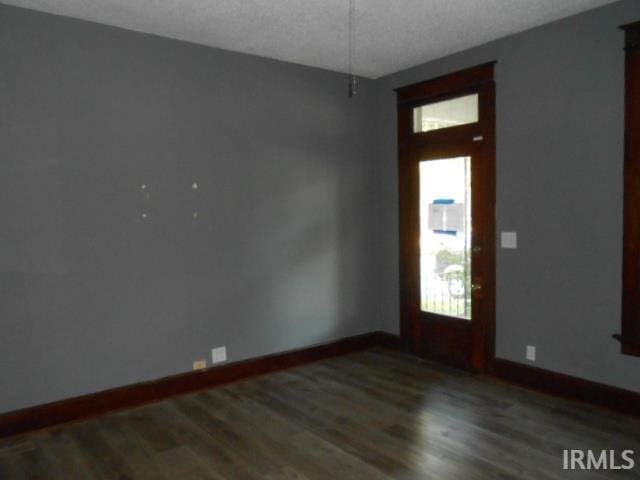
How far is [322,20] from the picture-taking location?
3.43 m

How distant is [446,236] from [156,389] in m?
2.79

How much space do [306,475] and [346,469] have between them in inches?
8.8

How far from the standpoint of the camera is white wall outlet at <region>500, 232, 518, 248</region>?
3883 millimetres

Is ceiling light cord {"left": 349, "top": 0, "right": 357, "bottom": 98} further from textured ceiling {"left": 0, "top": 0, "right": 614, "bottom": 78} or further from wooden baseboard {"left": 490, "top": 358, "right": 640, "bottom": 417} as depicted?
wooden baseboard {"left": 490, "top": 358, "right": 640, "bottom": 417}

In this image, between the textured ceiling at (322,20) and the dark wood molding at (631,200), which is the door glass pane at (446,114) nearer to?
the textured ceiling at (322,20)

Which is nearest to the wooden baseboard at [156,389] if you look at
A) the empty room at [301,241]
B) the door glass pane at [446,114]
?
the empty room at [301,241]

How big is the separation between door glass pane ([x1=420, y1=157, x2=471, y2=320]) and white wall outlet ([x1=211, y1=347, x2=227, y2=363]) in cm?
A: 195

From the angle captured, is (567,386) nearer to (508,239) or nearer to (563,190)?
(508,239)

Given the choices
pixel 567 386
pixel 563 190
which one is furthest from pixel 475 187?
pixel 567 386

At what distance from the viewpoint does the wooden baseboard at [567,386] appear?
3254 mm

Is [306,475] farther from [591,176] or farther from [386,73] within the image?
[386,73]

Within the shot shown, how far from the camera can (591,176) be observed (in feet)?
11.2

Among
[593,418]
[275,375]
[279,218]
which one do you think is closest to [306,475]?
[275,375]

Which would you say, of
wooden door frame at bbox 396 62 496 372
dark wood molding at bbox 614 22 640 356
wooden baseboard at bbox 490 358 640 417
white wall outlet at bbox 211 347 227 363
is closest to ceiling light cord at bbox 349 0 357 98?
wooden door frame at bbox 396 62 496 372
